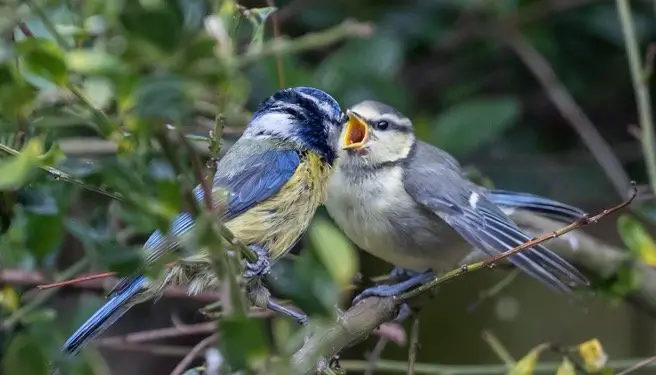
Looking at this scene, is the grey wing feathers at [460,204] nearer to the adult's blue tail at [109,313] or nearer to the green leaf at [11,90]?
the adult's blue tail at [109,313]

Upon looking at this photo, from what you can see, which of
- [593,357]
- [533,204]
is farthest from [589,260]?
[593,357]

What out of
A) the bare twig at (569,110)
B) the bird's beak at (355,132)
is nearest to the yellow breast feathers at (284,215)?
the bird's beak at (355,132)

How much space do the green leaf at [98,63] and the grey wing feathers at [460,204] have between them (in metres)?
0.98

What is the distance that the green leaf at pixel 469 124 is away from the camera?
6.27 feet

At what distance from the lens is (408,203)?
1.64 metres

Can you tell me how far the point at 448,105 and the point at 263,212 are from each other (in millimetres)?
948

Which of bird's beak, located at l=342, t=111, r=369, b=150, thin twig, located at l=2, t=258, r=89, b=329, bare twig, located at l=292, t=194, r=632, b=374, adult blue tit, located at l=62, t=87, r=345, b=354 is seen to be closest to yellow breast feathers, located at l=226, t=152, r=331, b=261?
adult blue tit, located at l=62, t=87, r=345, b=354

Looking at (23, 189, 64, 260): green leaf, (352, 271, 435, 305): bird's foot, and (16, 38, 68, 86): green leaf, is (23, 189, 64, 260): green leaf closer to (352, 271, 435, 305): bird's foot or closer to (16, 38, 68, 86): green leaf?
(16, 38, 68, 86): green leaf

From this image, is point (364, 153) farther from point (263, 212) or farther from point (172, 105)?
point (172, 105)

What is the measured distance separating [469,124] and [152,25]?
4.59 ft

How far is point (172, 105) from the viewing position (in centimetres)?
58

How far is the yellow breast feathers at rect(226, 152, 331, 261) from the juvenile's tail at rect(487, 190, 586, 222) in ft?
1.71

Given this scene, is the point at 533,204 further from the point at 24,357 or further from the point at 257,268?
the point at 24,357

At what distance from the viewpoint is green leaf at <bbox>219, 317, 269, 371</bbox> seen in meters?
0.61
